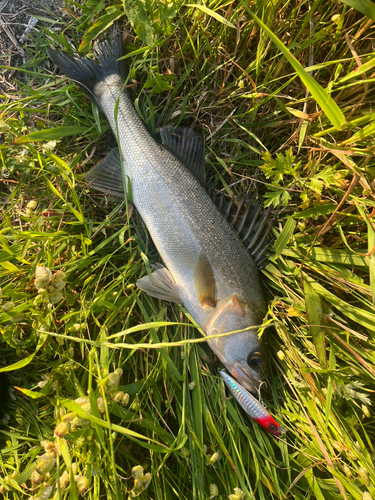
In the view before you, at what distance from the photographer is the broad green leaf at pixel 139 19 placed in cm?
209

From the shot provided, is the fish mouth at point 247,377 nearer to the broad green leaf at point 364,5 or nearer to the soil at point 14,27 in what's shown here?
the broad green leaf at point 364,5

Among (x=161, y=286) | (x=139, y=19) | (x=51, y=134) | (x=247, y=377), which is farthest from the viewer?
(x=51, y=134)

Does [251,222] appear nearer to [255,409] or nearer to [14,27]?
[255,409]

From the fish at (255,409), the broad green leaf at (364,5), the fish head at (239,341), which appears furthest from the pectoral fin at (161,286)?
the broad green leaf at (364,5)

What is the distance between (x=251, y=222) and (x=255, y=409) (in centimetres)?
139

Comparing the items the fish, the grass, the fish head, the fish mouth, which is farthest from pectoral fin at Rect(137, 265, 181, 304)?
the fish

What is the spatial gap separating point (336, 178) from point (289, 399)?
1.68m

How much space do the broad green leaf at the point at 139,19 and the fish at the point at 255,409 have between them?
8.18 ft

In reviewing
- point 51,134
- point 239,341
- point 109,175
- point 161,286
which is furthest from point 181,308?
point 51,134

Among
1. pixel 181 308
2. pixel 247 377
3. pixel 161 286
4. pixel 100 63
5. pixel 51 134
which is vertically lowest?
pixel 247 377

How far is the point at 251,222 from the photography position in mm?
2539

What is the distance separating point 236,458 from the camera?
2.32 m

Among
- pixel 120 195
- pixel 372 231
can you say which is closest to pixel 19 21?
pixel 120 195

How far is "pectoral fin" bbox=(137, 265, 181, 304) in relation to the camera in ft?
8.05
